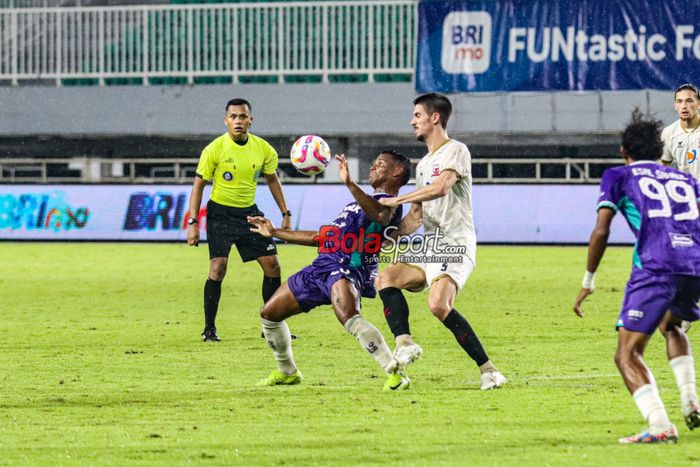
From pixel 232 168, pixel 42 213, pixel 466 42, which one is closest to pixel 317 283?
pixel 232 168

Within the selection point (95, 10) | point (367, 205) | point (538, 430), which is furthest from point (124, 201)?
point (538, 430)

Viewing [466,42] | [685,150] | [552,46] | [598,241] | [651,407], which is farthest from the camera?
[466,42]

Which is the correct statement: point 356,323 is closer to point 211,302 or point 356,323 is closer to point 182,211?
point 211,302

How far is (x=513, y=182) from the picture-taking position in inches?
1136

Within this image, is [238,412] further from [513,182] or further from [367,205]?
[513,182]

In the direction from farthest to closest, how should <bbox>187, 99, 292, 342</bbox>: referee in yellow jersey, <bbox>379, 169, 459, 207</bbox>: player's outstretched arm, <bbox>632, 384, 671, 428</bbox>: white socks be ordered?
1. <bbox>187, 99, 292, 342</bbox>: referee in yellow jersey
2. <bbox>379, 169, 459, 207</bbox>: player's outstretched arm
3. <bbox>632, 384, 671, 428</bbox>: white socks

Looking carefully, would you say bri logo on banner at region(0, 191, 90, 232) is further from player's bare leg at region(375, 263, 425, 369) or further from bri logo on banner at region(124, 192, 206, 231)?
player's bare leg at region(375, 263, 425, 369)

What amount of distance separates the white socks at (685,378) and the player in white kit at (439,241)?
1840 mm

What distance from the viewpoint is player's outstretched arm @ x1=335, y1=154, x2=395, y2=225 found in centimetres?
865

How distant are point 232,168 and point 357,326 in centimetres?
433

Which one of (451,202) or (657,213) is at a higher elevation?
(657,213)

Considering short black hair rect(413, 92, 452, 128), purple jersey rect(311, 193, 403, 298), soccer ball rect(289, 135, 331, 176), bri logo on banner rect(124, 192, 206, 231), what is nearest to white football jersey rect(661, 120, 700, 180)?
soccer ball rect(289, 135, 331, 176)

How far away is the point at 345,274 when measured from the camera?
915 centimetres

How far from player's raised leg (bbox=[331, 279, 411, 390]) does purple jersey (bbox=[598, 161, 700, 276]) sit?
2427 mm
